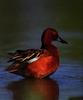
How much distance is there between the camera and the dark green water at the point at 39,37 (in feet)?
9.43

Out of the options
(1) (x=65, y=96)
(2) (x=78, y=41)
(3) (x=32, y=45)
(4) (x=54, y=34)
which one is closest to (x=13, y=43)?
(3) (x=32, y=45)

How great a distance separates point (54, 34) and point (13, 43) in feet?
2.66

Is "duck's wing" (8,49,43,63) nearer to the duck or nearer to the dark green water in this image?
the duck

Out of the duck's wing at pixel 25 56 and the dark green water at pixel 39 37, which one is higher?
the duck's wing at pixel 25 56

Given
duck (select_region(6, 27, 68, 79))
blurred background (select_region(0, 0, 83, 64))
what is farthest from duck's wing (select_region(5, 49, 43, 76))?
blurred background (select_region(0, 0, 83, 64))

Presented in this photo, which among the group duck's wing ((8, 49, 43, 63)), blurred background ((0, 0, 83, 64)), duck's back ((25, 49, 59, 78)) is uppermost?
duck's wing ((8, 49, 43, 63))

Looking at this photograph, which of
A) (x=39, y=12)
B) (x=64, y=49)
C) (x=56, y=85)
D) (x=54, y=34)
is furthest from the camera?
(x=39, y=12)

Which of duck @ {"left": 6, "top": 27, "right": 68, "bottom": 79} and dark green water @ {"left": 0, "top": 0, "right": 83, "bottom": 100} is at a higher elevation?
duck @ {"left": 6, "top": 27, "right": 68, "bottom": 79}

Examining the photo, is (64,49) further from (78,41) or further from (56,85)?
(56,85)

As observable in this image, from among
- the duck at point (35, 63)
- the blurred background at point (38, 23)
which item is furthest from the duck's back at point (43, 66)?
the blurred background at point (38, 23)

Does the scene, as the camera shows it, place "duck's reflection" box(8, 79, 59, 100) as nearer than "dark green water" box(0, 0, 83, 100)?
Yes

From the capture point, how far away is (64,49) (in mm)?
3805

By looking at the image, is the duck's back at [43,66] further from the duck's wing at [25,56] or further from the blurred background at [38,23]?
the blurred background at [38,23]

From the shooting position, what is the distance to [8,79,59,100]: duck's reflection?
2772mm
